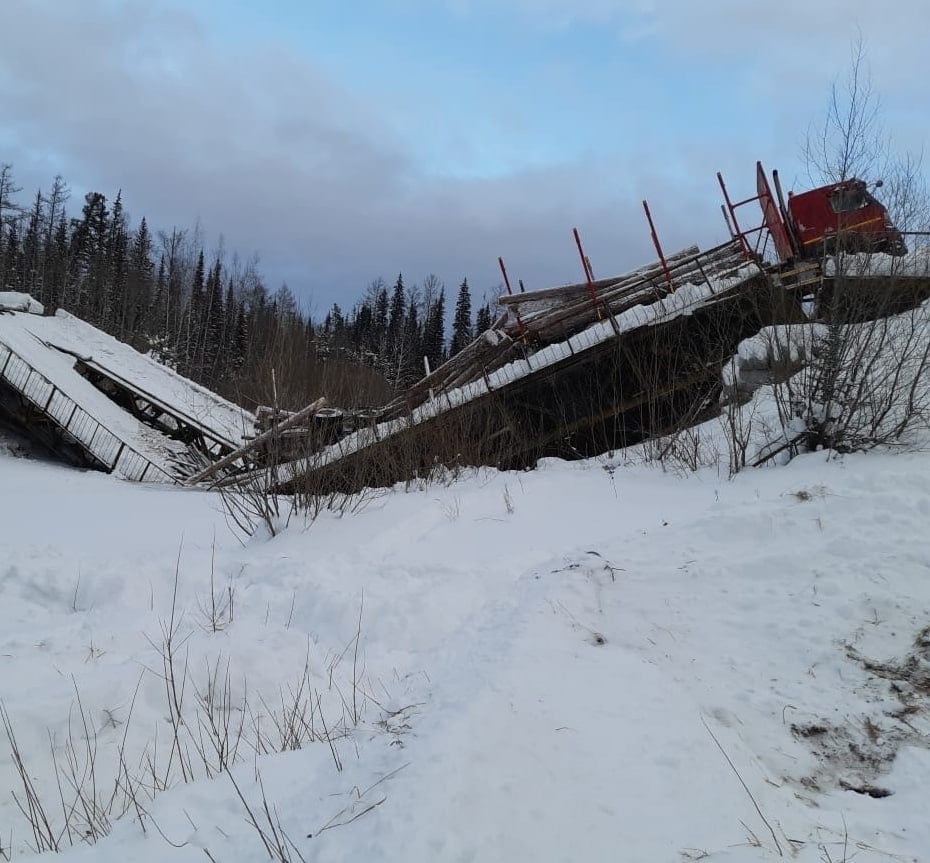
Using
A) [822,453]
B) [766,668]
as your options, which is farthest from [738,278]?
[766,668]

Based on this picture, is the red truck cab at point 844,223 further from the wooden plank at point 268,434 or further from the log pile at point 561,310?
the wooden plank at point 268,434

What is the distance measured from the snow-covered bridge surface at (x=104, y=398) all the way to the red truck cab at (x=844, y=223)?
1393 centimetres

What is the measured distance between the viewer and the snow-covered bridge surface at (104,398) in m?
14.1

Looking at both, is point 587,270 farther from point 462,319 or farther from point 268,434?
point 462,319

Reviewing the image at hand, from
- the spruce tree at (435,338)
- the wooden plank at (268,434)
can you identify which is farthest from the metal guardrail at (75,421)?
the spruce tree at (435,338)

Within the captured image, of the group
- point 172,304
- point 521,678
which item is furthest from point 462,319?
point 521,678

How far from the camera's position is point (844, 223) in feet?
31.7

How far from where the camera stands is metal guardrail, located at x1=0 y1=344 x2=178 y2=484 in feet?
45.8

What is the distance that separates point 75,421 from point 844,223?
54.6ft

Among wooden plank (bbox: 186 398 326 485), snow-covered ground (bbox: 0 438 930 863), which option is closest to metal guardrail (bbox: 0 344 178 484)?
wooden plank (bbox: 186 398 326 485)

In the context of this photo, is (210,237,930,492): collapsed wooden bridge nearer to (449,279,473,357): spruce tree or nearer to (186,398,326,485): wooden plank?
(186,398,326,485): wooden plank

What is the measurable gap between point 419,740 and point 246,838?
78 centimetres

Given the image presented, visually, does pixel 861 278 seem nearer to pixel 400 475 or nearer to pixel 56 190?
pixel 400 475

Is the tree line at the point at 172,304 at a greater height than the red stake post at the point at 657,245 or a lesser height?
greater
